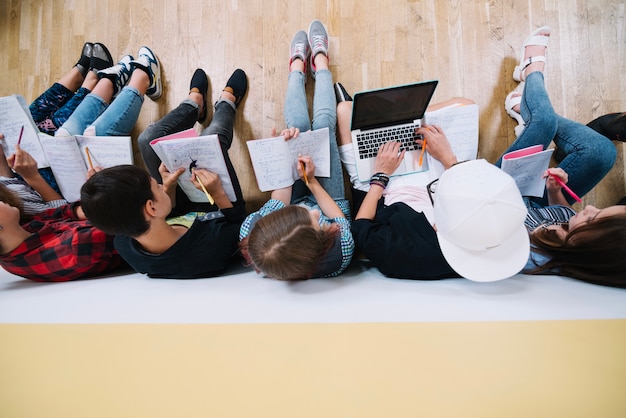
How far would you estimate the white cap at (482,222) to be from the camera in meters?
0.84

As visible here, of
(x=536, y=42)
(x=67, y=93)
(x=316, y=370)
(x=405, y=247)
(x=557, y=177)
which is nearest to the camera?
(x=316, y=370)

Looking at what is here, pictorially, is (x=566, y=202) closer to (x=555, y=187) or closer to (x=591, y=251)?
(x=555, y=187)

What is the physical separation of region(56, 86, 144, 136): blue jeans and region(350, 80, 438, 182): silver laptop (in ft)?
3.64

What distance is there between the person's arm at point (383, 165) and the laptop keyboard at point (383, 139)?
0.02 meters

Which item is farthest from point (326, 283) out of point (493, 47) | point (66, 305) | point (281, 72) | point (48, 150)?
point (493, 47)

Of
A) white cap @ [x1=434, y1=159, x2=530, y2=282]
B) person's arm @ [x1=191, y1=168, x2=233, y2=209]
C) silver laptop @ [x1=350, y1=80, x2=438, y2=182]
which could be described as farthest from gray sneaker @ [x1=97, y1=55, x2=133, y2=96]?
white cap @ [x1=434, y1=159, x2=530, y2=282]

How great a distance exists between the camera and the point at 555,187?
134cm

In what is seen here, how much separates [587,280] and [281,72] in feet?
5.27

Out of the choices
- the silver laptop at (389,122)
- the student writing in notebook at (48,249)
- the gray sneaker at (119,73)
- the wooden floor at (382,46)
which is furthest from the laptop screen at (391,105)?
the gray sneaker at (119,73)

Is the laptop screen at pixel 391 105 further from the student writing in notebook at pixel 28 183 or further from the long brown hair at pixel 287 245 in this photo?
the student writing in notebook at pixel 28 183

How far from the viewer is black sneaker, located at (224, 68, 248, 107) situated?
1.68 m

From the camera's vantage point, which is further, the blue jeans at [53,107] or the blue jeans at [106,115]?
the blue jeans at [53,107]

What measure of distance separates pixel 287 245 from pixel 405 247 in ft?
1.30

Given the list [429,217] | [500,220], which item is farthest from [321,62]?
[500,220]
